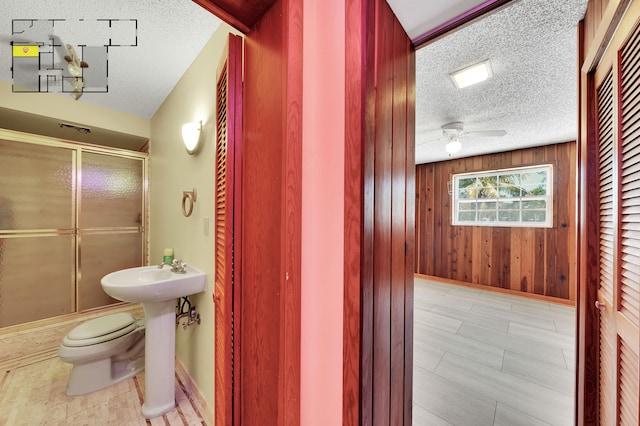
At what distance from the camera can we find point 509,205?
380cm

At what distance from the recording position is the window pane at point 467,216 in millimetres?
4172

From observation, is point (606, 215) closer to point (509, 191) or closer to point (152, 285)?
point (152, 285)

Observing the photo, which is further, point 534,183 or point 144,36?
point 534,183

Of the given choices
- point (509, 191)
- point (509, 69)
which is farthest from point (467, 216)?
point (509, 69)

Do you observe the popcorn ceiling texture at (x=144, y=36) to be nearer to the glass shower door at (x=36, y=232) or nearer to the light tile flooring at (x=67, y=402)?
the glass shower door at (x=36, y=232)

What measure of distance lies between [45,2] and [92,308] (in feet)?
8.93

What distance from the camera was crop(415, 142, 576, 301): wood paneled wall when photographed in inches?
131

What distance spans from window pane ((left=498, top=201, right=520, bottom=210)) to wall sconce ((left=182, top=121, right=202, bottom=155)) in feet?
15.0

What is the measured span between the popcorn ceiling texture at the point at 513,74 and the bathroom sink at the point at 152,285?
189 cm

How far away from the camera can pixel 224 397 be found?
0.99 meters

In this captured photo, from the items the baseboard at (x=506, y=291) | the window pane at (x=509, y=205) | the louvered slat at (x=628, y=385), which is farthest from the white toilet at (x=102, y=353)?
the window pane at (x=509, y=205)

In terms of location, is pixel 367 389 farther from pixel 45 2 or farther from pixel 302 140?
pixel 45 2

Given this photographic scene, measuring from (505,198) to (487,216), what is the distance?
1.29 feet

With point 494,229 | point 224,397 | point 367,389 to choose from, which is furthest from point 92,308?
point 494,229
